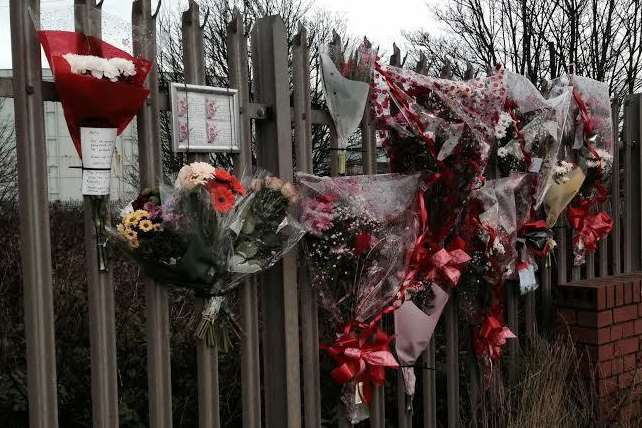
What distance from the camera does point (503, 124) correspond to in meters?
3.26

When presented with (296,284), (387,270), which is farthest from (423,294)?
(296,284)

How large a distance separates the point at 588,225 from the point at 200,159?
2.45 meters

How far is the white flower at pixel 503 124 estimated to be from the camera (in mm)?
3246

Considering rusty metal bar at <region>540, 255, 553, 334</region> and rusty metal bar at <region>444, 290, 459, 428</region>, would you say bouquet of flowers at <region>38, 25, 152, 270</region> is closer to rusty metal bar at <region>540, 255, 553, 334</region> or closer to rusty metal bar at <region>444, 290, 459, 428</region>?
rusty metal bar at <region>444, 290, 459, 428</region>

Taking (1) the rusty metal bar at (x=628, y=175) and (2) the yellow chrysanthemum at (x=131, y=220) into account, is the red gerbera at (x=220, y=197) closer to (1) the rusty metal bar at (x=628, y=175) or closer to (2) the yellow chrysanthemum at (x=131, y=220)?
(2) the yellow chrysanthemum at (x=131, y=220)

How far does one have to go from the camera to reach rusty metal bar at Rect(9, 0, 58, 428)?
1.94 meters

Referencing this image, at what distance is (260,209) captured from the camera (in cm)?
225

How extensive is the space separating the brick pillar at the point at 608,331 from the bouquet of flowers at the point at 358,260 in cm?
142

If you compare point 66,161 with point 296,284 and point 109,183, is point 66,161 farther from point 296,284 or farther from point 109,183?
point 296,284

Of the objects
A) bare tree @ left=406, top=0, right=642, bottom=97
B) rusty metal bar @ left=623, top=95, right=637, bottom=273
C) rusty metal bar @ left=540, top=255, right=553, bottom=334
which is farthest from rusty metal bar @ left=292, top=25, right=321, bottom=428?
bare tree @ left=406, top=0, right=642, bottom=97

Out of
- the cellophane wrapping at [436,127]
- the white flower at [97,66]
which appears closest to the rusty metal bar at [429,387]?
the cellophane wrapping at [436,127]

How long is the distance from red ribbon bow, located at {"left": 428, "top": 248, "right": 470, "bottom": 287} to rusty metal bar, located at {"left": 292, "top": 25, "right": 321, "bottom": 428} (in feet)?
1.76

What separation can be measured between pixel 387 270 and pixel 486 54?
9164 mm

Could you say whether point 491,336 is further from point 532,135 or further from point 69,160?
point 69,160
